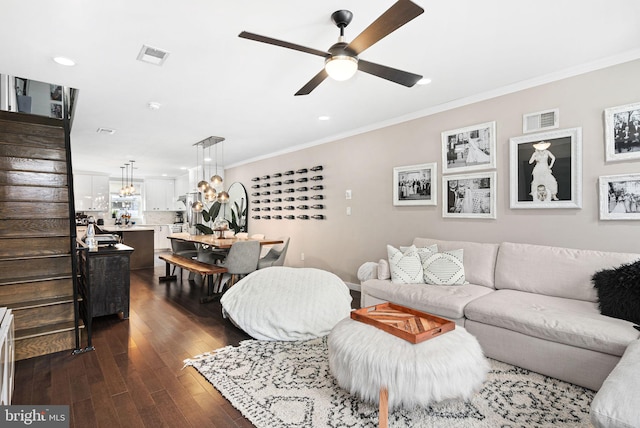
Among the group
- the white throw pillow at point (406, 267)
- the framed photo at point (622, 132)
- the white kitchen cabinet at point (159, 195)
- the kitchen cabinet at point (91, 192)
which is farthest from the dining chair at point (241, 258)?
the white kitchen cabinet at point (159, 195)

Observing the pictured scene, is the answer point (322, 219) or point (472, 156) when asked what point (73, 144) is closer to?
point (322, 219)

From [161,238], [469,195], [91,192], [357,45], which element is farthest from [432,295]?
[91,192]

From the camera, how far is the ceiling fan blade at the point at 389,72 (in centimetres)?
216

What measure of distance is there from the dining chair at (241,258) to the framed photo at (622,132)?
3936 millimetres

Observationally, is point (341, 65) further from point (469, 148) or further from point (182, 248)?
point (182, 248)

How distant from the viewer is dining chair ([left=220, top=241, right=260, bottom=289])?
14.3 feet

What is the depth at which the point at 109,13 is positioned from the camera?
7.01ft

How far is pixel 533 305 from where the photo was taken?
8.46 ft

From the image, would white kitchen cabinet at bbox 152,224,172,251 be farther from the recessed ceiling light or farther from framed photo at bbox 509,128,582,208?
framed photo at bbox 509,128,582,208

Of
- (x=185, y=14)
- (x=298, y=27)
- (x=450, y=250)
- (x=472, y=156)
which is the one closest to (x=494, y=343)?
(x=450, y=250)

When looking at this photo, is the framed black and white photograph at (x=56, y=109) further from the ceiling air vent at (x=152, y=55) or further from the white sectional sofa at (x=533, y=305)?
the white sectional sofa at (x=533, y=305)

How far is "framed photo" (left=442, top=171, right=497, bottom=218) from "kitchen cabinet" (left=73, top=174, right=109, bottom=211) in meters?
9.90

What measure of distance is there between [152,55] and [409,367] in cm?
300

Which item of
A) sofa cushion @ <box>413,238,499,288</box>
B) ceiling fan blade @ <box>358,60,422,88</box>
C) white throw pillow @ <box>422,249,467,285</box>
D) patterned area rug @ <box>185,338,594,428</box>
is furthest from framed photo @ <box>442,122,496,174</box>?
patterned area rug @ <box>185,338,594,428</box>
